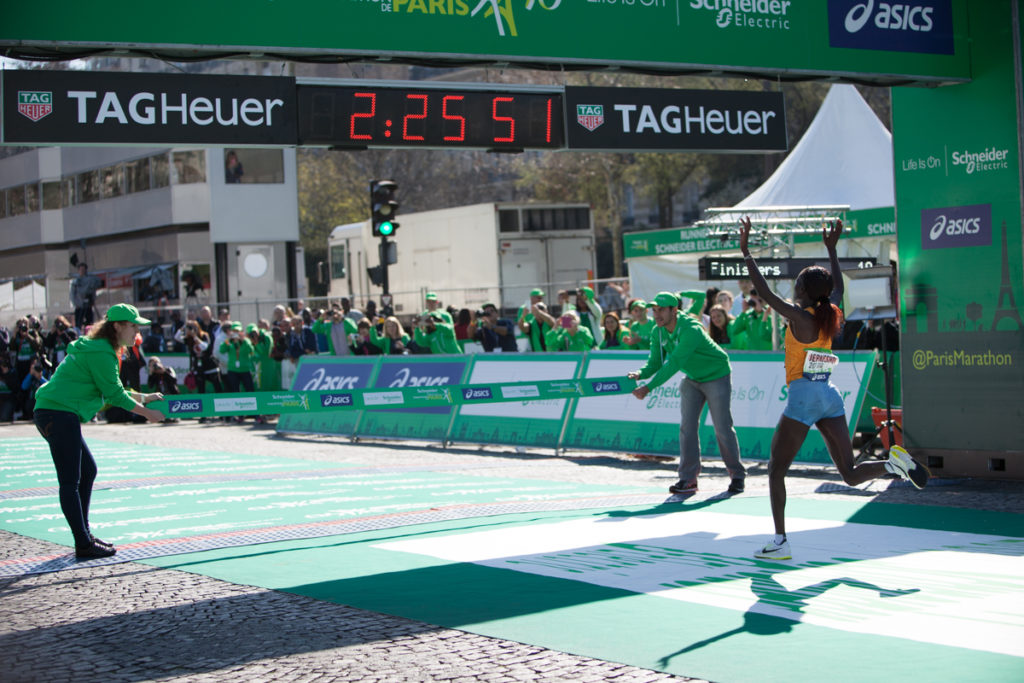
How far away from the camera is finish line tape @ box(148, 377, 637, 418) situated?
955cm

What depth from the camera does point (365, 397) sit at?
1055cm

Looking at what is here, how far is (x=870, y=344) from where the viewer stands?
14.9m

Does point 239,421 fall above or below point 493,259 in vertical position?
below

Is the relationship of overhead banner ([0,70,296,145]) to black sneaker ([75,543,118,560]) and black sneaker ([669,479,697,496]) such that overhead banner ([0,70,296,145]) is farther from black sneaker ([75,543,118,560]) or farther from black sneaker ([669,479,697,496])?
black sneaker ([669,479,697,496])

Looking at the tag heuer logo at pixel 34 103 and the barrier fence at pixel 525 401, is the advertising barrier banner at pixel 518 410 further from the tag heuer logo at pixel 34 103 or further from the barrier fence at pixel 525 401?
the tag heuer logo at pixel 34 103

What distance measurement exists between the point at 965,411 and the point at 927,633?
5973 millimetres

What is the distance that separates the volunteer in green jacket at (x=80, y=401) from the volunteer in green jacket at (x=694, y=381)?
15.6 feet

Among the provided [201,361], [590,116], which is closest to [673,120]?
[590,116]

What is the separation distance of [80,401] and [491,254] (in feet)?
63.5

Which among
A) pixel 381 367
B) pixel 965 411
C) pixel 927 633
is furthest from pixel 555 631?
pixel 381 367

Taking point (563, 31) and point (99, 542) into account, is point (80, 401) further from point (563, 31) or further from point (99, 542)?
point (563, 31)

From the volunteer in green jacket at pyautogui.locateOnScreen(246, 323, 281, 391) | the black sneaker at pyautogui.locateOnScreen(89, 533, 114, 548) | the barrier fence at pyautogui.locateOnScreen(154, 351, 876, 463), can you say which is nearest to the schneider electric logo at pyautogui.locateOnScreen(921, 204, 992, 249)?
the barrier fence at pyautogui.locateOnScreen(154, 351, 876, 463)

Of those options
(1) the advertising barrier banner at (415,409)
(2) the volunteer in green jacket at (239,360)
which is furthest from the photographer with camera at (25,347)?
(1) the advertising barrier banner at (415,409)

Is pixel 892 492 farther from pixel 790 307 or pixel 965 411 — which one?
pixel 790 307
